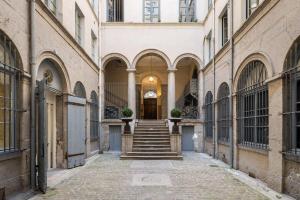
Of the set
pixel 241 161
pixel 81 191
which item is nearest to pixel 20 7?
pixel 81 191

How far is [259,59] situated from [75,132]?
6381 mm

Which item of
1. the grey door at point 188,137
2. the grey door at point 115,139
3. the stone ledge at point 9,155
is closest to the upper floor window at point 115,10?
the grey door at point 115,139

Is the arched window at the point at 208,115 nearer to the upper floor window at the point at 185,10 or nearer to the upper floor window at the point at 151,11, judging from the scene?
the upper floor window at the point at 185,10

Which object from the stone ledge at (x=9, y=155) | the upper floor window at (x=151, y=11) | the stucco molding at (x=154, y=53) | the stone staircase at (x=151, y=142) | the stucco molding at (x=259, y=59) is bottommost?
the stone staircase at (x=151, y=142)

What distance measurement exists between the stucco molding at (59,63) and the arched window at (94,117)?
4.18 m

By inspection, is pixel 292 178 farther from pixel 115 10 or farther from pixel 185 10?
pixel 115 10

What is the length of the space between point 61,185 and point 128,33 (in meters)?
11.5

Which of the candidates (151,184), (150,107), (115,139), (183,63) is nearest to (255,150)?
(151,184)

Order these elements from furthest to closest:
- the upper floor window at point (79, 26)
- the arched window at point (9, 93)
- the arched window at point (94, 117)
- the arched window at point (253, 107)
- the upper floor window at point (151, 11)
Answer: the upper floor window at point (151, 11) < the arched window at point (94, 117) < the upper floor window at point (79, 26) < the arched window at point (253, 107) < the arched window at point (9, 93)

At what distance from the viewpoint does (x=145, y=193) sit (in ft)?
23.8

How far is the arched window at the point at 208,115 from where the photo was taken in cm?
1542

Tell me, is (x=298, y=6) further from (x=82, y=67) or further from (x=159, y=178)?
(x=82, y=67)

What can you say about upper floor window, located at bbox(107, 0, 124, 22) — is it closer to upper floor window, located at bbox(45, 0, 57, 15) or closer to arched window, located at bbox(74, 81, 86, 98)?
arched window, located at bbox(74, 81, 86, 98)

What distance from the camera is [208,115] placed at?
52.7 ft
